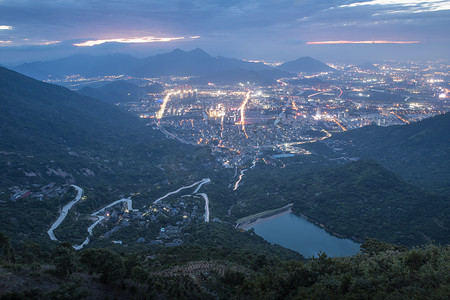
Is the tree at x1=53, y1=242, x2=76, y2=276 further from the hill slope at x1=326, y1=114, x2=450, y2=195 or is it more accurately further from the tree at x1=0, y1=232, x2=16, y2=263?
the hill slope at x1=326, y1=114, x2=450, y2=195

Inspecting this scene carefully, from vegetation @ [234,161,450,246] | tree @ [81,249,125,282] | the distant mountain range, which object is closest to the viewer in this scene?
tree @ [81,249,125,282]

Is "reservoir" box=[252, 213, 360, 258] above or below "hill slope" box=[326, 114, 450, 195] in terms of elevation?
below

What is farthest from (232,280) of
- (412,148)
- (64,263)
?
(412,148)

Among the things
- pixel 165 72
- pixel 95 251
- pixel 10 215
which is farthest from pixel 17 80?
pixel 165 72

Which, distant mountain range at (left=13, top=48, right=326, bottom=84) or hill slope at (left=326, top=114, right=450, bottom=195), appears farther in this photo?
distant mountain range at (left=13, top=48, right=326, bottom=84)

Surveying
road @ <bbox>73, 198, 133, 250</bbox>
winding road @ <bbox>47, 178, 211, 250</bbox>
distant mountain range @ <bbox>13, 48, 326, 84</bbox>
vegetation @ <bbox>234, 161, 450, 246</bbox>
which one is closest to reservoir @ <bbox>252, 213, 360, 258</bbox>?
vegetation @ <bbox>234, 161, 450, 246</bbox>

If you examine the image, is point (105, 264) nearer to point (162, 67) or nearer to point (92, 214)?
point (92, 214)

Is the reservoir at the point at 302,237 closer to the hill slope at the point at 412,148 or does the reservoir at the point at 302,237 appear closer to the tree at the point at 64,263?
the hill slope at the point at 412,148

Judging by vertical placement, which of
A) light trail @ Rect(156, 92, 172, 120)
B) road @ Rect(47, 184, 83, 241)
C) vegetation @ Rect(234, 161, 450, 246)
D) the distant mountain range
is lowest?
vegetation @ Rect(234, 161, 450, 246)
